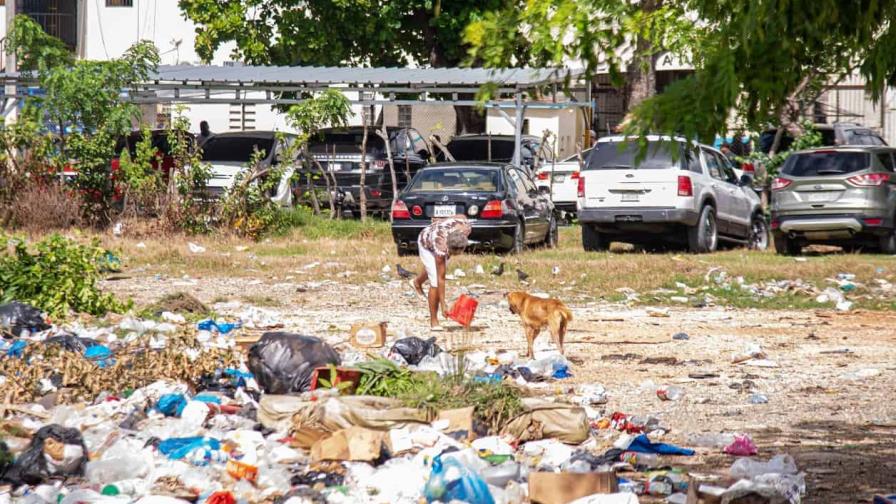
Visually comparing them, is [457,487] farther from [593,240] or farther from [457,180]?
[593,240]

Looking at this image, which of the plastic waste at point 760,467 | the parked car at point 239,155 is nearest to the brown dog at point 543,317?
the plastic waste at point 760,467

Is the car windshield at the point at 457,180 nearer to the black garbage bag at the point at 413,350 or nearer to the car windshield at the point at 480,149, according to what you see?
the car windshield at the point at 480,149

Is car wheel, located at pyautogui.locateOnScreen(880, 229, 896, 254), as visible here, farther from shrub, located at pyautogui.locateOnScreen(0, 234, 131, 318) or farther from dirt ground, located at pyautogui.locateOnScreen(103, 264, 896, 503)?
shrub, located at pyautogui.locateOnScreen(0, 234, 131, 318)

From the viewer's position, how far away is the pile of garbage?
745 centimetres

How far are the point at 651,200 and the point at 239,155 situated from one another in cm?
815

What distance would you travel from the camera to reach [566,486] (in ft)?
23.1

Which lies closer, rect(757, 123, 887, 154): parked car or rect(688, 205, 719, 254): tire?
rect(688, 205, 719, 254): tire

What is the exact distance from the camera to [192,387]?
10.2m

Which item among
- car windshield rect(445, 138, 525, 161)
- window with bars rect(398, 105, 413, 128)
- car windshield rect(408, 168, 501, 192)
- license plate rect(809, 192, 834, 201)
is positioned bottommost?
license plate rect(809, 192, 834, 201)

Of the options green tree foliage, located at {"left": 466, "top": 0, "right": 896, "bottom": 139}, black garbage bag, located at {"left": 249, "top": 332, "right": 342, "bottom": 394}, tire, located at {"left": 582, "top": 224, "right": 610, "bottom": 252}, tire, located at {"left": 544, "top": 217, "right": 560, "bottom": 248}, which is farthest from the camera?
tire, located at {"left": 544, "top": 217, "right": 560, "bottom": 248}

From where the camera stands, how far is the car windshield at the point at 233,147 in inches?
1005

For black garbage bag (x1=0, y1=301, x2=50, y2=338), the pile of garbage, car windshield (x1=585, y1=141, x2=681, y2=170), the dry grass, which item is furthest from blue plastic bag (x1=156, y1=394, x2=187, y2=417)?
car windshield (x1=585, y1=141, x2=681, y2=170)

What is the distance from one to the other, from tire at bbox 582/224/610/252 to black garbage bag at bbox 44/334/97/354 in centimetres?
1138

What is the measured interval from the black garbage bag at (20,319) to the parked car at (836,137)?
18.5m
